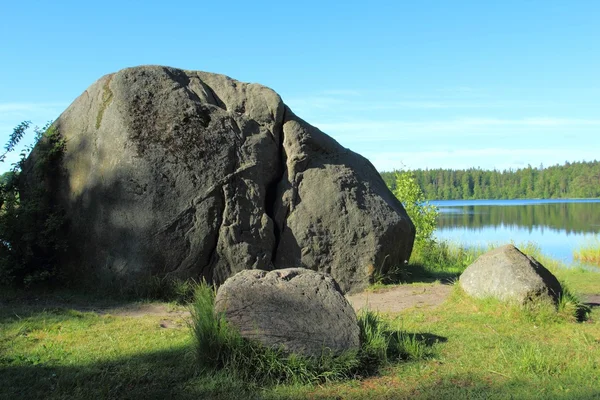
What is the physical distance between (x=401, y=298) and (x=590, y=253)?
12.6 meters

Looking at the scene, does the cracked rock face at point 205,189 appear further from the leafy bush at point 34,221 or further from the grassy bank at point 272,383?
the grassy bank at point 272,383

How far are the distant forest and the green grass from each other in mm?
61411

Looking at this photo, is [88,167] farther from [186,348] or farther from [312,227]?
[186,348]

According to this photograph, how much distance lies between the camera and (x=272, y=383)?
17.3ft

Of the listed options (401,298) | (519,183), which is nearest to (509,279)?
(401,298)

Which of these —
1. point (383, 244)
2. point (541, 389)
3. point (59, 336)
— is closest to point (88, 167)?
point (59, 336)

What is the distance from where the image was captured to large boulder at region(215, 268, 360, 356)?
18.2ft

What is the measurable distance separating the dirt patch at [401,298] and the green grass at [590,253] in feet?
35.2

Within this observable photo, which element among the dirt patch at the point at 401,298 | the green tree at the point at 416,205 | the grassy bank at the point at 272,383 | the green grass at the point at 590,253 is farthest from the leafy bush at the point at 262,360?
the green grass at the point at 590,253

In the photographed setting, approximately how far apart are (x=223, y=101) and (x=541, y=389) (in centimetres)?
792

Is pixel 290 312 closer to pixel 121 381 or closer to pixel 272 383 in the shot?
pixel 272 383

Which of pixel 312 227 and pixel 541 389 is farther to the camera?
pixel 312 227

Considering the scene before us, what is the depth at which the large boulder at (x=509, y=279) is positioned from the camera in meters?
8.07

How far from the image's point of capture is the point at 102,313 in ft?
27.1
